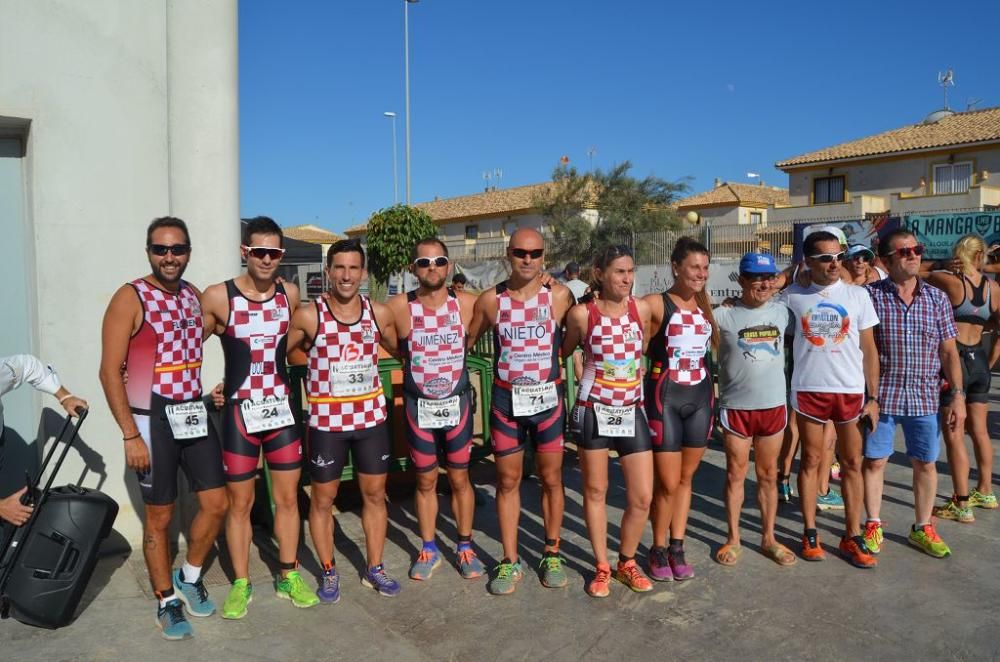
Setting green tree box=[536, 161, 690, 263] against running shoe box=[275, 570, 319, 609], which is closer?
running shoe box=[275, 570, 319, 609]

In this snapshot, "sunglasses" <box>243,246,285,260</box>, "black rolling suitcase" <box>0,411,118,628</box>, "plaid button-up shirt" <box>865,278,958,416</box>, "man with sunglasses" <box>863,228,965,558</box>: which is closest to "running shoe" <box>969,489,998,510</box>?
"man with sunglasses" <box>863,228,965,558</box>

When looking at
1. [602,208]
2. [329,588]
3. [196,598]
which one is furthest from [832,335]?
[602,208]

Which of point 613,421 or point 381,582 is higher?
point 613,421

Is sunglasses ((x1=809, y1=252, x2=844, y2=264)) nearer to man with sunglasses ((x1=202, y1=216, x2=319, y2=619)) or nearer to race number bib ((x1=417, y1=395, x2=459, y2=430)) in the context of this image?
race number bib ((x1=417, y1=395, x2=459, y2=430))

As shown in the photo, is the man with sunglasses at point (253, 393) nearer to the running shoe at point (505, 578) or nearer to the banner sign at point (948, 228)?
the running shoe at point (505, 578)

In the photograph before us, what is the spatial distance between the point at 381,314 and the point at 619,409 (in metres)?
1.34

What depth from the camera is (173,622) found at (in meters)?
3.68

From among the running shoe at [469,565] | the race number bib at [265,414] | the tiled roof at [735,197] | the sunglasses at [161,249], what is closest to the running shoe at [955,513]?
the running shoe at [469,565]

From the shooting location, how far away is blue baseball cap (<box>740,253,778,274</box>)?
4.29 metres

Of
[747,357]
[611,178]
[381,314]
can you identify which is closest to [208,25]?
[381,314]

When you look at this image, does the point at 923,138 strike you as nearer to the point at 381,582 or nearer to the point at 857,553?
the point at 857,553

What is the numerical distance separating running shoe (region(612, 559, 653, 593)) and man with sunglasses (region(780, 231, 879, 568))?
1.07 m

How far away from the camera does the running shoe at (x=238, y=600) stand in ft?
12.6

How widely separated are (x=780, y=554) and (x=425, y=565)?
2012 millimetres
